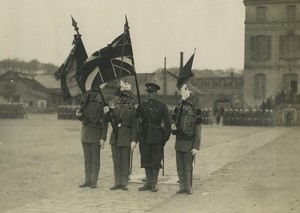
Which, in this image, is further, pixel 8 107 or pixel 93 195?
pixel 8 107

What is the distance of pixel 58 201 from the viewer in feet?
26.1

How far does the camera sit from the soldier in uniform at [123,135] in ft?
30.7

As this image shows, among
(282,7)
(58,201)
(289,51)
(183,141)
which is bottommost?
(58,201)

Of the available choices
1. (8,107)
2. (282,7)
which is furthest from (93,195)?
(282,7)

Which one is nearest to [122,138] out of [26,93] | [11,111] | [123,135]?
[123,135]

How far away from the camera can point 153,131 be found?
367 inches

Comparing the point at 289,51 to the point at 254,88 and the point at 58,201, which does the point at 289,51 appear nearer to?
the point at 254,88

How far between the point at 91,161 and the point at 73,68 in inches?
74.5

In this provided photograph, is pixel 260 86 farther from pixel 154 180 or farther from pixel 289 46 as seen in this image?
pixel 154 180

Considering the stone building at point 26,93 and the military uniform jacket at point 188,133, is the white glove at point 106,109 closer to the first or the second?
the military uniform jacket at point 188,133

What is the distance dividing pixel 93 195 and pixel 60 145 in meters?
10.3

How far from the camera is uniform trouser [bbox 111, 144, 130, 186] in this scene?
9336 millimetres

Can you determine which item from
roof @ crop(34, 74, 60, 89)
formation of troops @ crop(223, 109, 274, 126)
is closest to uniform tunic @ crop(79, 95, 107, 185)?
formation of troops @ crop(223, 109, 274, 126)

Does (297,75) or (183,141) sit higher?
(297,75)
